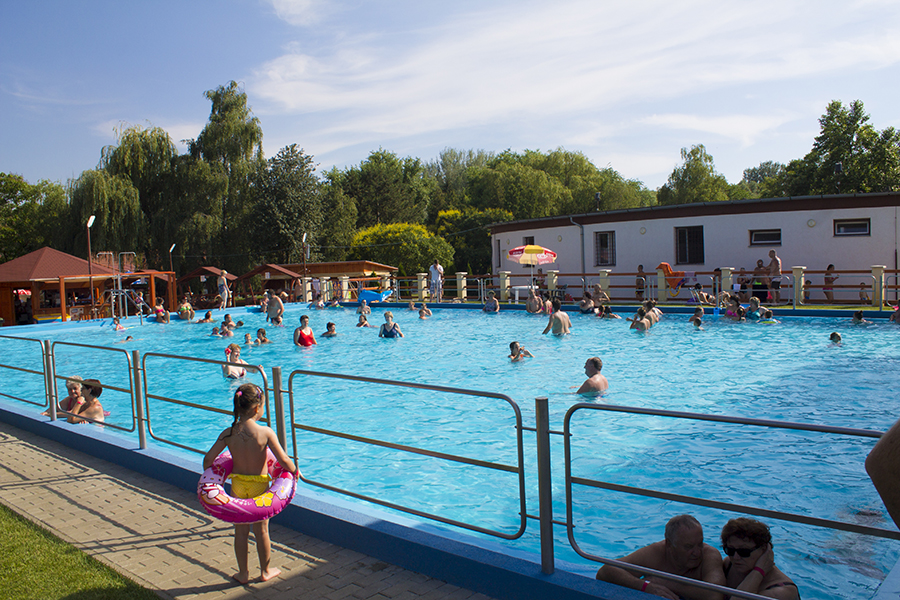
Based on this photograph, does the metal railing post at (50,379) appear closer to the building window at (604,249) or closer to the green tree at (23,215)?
the building window at (604,249)

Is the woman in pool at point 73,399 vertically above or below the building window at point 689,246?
below

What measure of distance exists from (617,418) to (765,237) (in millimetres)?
16840

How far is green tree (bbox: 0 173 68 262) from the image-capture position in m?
41.8

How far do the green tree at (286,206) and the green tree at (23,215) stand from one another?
11.9 meters

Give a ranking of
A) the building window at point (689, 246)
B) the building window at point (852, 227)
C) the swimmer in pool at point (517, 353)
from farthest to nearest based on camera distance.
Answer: the building window at point (689, 246)
the building window at point (852, 227)
the swimmer in pool at point (517, 353)

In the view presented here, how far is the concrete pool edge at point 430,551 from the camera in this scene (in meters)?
3.25

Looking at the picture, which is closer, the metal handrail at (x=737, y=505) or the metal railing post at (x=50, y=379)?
the metal handrail at (x=737, y=505)

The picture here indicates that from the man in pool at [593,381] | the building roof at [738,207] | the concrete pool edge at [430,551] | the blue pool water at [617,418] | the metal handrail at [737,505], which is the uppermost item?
the building roof at [738,207]

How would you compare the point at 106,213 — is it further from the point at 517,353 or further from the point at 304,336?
the point at 517,353

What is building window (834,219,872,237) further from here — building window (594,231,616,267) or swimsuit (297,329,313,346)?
swimsuit (297,329,313,346)

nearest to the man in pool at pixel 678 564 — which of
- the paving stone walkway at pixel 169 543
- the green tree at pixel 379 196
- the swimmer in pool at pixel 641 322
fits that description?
the paving stone walkway at pixel 169 543

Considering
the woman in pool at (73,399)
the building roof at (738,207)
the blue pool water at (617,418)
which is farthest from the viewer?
the building roof at (738,207)

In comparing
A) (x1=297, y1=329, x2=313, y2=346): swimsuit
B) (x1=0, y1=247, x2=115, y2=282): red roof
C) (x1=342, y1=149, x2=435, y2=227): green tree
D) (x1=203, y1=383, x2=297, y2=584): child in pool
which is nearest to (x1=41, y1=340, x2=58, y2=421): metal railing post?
(x1=203, y1=383, x2=297, y2=584): child in pool

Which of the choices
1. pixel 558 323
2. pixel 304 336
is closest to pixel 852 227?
pixel 558 323
